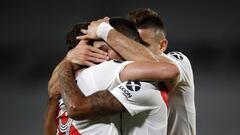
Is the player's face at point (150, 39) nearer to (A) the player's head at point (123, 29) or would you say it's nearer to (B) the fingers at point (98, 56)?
(A) the player's head at point (123, 29)

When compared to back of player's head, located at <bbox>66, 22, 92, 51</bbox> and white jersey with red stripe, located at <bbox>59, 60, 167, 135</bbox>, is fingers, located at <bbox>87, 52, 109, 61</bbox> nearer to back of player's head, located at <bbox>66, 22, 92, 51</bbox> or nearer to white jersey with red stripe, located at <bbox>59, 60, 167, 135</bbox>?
white jersey with red stripe, located at <bbox>59, 60, 167, 135</bbox>

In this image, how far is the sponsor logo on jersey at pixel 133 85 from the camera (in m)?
1.36

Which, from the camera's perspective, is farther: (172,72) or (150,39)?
(150,39)

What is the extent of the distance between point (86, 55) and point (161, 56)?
376 mm

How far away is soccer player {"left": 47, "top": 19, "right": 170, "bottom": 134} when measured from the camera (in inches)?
53.5

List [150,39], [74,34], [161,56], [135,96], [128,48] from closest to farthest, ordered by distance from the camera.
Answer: [135,96]
[128,48]
[74,34]
[161,56]
[150,39]

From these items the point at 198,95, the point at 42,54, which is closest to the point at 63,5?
the point at 42,54

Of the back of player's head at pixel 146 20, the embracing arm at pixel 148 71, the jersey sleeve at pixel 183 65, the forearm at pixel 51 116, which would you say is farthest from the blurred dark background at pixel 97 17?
the embracing arm at pixel 148 71

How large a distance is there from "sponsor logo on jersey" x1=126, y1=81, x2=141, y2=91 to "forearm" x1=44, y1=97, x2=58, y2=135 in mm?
368

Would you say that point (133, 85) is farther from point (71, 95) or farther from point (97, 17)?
point (97, 17)

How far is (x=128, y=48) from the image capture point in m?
1.46

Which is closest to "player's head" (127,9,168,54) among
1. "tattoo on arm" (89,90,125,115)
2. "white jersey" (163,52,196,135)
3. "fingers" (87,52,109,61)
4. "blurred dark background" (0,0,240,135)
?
"white jersey" (163,52,196,135)

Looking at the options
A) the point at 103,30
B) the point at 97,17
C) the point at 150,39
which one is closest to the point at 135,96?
the point at 103,30

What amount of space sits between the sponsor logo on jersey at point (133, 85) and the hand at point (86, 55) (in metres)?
0.14
